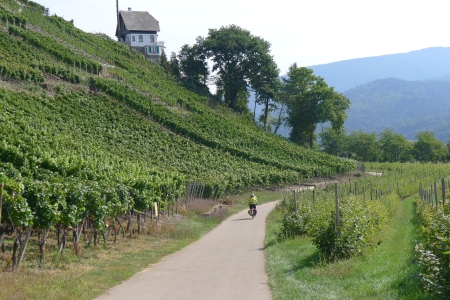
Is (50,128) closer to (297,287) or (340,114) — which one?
(297,287)

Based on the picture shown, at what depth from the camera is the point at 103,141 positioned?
48188 millimetres

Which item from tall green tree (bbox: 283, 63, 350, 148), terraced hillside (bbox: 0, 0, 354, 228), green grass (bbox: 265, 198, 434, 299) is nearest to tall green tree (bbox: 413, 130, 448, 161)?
→ tall green tree (bbox: 283, 63, 350, 148)

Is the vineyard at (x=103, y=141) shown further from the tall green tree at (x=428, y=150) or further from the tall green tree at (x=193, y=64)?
the tall green tree at (x=428, y=150)

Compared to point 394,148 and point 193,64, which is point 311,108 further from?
point 394,148

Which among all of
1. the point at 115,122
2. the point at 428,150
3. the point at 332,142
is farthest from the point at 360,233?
the point at 428,150

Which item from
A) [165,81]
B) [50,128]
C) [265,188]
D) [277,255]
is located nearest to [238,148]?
[265,188]

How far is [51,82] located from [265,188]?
24449mm

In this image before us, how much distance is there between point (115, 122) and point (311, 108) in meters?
40.1

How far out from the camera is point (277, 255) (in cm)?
1797

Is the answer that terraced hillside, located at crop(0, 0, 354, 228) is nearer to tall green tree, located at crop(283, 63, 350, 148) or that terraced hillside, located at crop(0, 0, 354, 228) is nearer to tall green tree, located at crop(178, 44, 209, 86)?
tall green tree, located at crop(178, 44, 209, 86)

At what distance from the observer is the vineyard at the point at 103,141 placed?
18.6 metres

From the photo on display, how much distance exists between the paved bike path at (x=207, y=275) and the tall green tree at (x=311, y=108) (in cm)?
6345

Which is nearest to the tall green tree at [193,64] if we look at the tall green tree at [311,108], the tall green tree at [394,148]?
the tall green tree at [311,108]

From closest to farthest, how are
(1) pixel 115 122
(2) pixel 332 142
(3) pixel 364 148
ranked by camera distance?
1. (1) pixel 115 122
2. (2) pixel 332 142
3. (3) pixel 364 148
